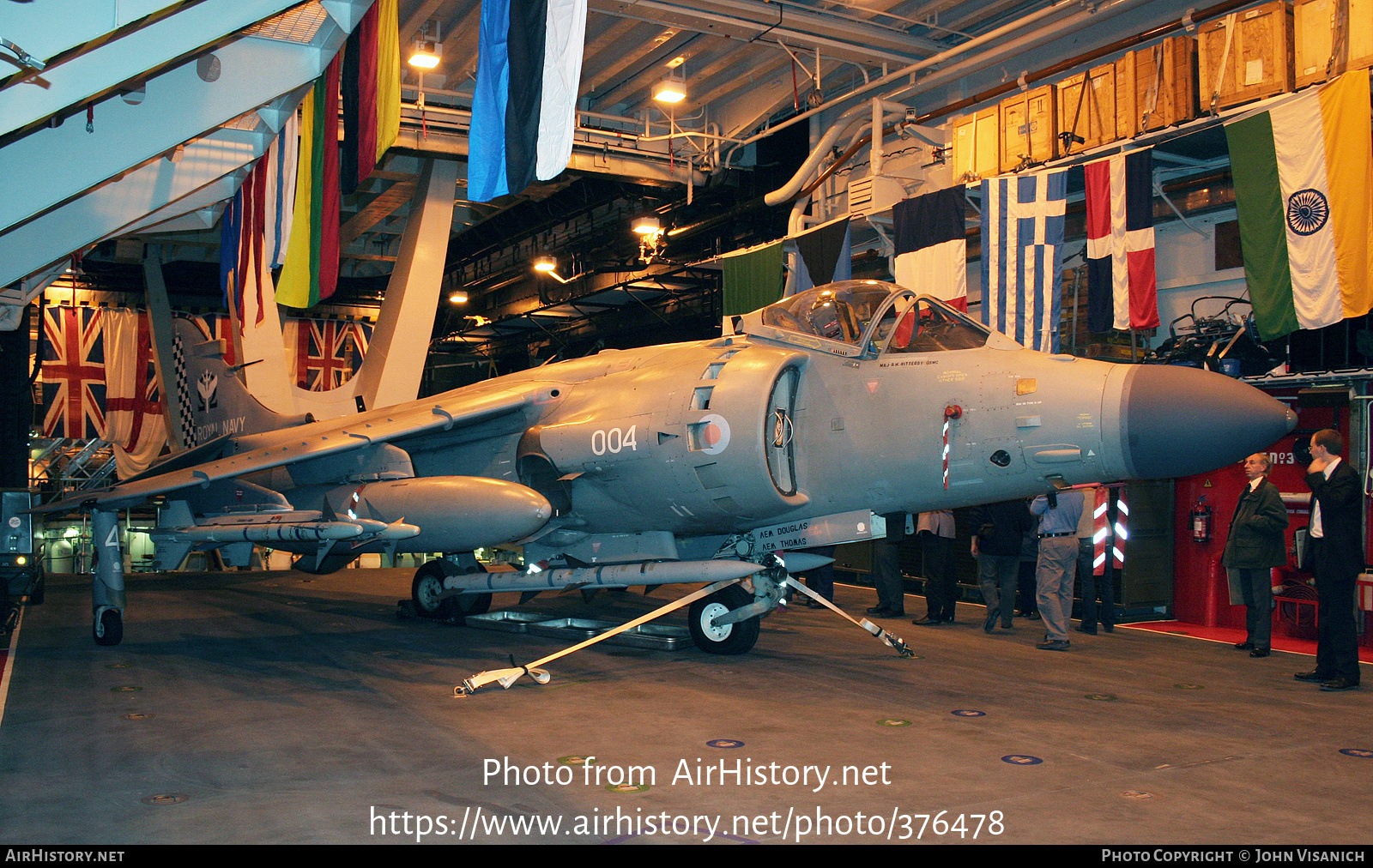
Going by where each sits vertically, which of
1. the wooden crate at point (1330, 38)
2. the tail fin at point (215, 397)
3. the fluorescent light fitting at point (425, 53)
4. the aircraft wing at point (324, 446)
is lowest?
the aircraft wing at point (324, 446)

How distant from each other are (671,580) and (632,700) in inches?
55.3

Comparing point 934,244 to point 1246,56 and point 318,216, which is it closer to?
point 1246,56

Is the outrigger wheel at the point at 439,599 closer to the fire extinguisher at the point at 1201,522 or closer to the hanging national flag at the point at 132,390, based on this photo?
the fire extinguisher at the point at 1201,522

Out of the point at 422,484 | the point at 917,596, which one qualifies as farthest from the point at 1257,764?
the point at 917,596

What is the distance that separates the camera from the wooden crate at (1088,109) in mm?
10539

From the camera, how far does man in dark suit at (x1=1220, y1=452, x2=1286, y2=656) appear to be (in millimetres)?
8594

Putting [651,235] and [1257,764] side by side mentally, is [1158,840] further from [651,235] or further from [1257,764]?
[651,235]

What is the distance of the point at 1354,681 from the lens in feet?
23.5

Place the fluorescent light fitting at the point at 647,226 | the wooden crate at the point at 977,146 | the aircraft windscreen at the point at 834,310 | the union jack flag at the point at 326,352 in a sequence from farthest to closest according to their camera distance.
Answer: the union jack flag at the point at 326,352, the fluorescent light fitting at the point at 647,226, the wooden crate at the point at 977,146, the aircraft windscreen at the point at 834,310

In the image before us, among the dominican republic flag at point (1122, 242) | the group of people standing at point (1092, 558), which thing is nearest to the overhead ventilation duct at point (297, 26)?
the group of people standing at point (1092, 558)

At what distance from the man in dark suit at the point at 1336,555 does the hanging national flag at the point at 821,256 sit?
7191mm

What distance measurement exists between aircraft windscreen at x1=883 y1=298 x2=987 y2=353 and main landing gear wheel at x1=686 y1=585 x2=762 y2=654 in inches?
102

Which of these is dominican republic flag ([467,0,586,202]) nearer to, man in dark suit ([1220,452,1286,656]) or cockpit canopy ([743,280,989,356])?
cockpit canopy ([743,280,989,356])

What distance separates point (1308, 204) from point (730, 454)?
234 inches
